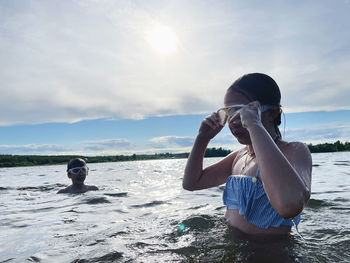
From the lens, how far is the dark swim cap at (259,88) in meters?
3.07

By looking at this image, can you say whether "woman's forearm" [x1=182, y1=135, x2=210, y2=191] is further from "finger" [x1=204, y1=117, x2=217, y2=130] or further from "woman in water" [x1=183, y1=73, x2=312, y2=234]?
"finger" [x1=204, y1=117, x2=217, y2=130]

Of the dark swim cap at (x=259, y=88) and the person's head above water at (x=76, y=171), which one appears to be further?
the person's head above water at (x=76, y=171)

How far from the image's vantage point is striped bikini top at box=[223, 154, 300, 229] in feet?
10.2

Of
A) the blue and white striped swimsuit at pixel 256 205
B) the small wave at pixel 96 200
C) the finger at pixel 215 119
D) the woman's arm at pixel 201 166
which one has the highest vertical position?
the finger at pixel 215 119

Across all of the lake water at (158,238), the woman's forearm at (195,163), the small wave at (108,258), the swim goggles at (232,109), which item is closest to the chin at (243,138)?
the swim goggles at (232,109)

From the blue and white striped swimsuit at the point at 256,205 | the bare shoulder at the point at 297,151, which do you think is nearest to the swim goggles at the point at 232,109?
the bare shoulder at the point at 297,151

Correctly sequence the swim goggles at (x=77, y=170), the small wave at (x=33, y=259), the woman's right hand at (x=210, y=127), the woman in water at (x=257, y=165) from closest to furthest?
the woman in water at (x=257, y=165) < the small wave at (x=33, y=259) < the woman's right hand at (x=210, y=127) < the swim goggles at (x=77, y=170)

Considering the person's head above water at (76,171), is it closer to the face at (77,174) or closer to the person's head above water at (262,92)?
the face at (77,174)

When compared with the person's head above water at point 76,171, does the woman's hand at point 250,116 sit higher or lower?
higher

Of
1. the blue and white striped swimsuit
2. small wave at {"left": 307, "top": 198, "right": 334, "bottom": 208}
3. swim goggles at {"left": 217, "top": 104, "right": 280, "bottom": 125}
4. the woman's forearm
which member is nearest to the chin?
swim goggles at {"left": 217, "top": 104, "right": 280, "bottom": 125}

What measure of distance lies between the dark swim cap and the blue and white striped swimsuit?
2.61ft

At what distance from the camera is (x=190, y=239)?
372cm

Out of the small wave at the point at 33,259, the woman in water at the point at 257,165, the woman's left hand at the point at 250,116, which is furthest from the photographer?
the small wave at the point at 33,259

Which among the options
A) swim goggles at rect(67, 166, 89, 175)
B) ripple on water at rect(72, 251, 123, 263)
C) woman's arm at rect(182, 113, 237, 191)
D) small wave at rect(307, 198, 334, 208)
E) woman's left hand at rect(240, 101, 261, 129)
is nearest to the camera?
woman's left hand at rect(240, 101, 261, 129)
